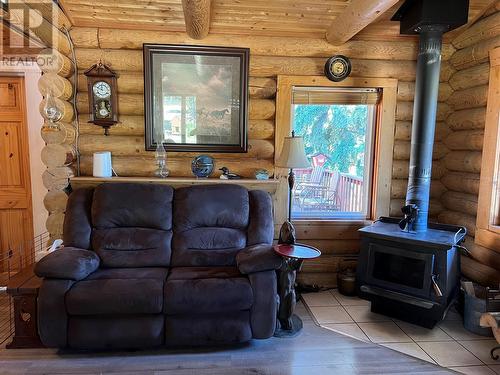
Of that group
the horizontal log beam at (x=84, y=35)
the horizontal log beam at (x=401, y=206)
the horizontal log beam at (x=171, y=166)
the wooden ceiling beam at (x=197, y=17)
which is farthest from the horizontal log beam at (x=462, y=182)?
the horizontal log beam at (x=84, y=35)

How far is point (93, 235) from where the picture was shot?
2936 mm

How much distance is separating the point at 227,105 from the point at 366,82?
4.56 feet

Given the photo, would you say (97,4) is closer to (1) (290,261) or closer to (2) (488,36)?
(1) (290,261)

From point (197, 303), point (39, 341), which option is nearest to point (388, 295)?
point (197, 303)

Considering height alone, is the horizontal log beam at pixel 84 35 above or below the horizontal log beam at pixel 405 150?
above

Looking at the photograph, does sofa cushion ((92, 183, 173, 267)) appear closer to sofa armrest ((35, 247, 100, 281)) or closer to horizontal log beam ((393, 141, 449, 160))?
sofa armrest ((35, 247, 100, 281))

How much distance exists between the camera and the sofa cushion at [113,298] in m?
2.33

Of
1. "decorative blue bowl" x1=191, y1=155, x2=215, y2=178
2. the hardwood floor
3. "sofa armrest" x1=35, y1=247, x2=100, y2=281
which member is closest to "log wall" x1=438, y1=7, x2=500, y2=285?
the hardwood floor

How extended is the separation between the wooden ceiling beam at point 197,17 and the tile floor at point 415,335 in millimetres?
2622

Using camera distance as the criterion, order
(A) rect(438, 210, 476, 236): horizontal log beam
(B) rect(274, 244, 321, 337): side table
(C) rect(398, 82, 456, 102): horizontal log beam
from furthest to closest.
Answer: (C) rect(398, 82, 456, 102): horizontal log beam, (A) rect(438, 210, 476, 236): horizontal log beam, (B) rect(274, 244, 321, 337): side table

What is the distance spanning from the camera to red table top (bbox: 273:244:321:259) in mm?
2519

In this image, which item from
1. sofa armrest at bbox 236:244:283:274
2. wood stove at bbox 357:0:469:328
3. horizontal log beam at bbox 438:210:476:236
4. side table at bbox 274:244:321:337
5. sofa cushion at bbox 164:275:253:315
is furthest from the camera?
horizontal log beam at bbox 438:210:476:236

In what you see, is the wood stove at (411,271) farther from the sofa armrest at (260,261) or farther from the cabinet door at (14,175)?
the cabinet door at (14,175)

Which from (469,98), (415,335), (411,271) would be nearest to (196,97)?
(411,271)
